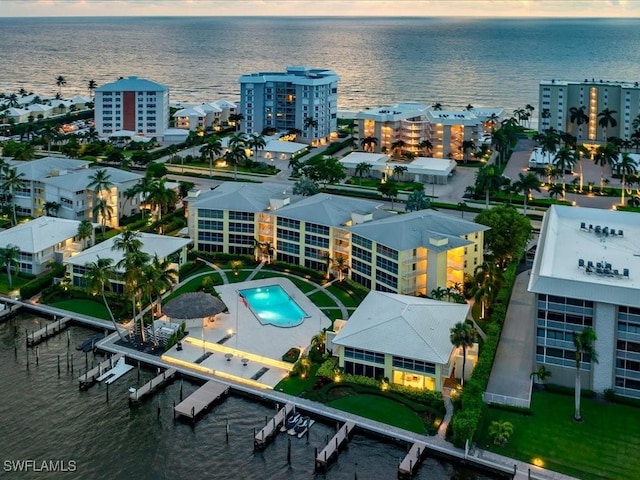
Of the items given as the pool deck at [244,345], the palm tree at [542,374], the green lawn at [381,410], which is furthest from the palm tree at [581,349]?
the pool deck at [244,345]

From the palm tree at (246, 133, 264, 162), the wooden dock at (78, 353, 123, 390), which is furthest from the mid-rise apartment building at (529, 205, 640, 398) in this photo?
the palm tree at (246, 133, 264, 162)

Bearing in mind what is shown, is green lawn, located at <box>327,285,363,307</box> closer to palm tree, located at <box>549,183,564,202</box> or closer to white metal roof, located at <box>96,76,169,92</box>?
palm tree, located at <box>549,183,564,202</box>

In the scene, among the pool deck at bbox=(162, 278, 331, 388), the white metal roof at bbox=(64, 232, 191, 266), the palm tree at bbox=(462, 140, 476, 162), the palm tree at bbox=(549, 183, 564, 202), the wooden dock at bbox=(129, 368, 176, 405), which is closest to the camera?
the wooden dock at bbox=(129, 368, 176, 405)

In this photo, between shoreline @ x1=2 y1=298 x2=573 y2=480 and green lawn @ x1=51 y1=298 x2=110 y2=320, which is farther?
green lawn @ x1=51 y1=298 x2=110 y2=320

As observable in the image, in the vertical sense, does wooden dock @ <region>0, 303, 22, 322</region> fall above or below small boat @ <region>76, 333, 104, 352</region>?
above

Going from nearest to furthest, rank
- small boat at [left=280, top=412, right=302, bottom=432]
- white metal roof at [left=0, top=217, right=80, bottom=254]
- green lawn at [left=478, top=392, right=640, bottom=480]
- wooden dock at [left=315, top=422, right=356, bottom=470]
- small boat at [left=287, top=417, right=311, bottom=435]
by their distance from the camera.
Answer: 1. green lawn at [left=478, top=392, right=640, bottom=480]
2. wooden dock at [left=315, top=422, right=356, bottom=470]
3. small boat at [left=287, top=417, right=311, bottom=435]
4. small boat at [left=280, top=412, right=302, bottom=432]
5. white metal roof at [left=0, top=217, right=80, bottom=254]

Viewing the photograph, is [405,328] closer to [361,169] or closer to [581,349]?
[581,349]

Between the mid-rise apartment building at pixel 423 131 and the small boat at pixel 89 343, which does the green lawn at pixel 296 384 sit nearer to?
the small boat at pixel 89 343
